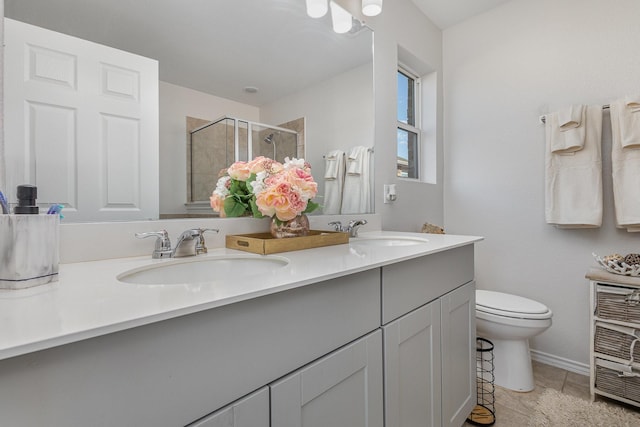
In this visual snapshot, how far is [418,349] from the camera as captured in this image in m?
1.01

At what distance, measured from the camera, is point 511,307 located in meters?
1.63

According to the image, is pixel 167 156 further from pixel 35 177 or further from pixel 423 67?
pixel 423 67

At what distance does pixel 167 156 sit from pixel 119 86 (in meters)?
0.23

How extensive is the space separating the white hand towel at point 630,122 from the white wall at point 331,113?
49.6 inches

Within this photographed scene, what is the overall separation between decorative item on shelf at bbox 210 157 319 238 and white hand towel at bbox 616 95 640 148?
5.38 ft

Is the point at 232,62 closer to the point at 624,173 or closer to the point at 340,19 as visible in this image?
the point at 340,19

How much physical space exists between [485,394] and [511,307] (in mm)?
488

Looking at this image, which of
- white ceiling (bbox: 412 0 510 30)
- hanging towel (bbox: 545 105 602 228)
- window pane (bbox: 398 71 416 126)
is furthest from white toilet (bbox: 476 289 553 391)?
white ceiling (bbox: 412 0 510 30)

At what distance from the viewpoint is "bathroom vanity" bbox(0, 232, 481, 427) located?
1.26ft

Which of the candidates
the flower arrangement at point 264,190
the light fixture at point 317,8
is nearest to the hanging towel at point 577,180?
the light fixture at point 317,8

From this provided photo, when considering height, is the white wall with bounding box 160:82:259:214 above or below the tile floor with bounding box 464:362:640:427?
above

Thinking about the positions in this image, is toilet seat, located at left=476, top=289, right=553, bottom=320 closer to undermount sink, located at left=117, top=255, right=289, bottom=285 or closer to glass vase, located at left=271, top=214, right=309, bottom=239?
glass vase, located at left=271, top=214, right=309, bottom=239

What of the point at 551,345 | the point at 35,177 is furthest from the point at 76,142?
the point at 551,345

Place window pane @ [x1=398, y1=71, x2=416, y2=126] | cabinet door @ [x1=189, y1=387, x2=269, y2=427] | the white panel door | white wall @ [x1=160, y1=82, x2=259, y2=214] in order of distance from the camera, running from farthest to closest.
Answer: window pane @ [x1=398, y1=71, x2=416, y2=126], white wall @ [x1=160, y1=82, x2=259, y2=214], the white panel door, cabinet door @ [x1=189, y1=387, x2=269, y2=427]
